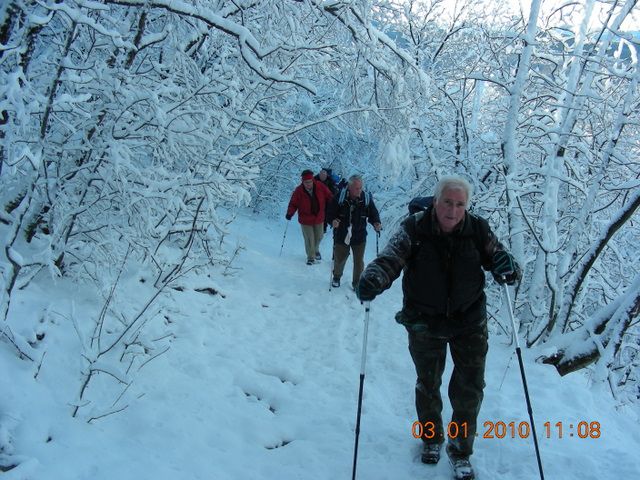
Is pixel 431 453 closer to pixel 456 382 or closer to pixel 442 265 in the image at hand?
pixel 456 382

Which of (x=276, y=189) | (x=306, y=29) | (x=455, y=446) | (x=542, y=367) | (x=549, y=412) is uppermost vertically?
(x=276, y=189)

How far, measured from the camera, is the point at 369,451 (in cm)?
349

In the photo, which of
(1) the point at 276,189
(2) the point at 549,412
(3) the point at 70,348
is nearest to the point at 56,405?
(3) the point at 70,348

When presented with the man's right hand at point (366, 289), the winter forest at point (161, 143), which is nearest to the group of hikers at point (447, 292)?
the man's right hand at point (366, 289)

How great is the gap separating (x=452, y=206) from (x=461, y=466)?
1751 millimetres

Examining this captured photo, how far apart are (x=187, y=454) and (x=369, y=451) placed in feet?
4.40

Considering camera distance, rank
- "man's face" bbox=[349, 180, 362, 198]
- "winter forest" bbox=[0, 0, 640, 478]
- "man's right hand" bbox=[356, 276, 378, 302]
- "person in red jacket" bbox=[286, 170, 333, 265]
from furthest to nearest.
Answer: "person in red jacket" bbox=[286, 170, 333, 265] < "man's face" bbox=[349, 180, 362, 198] < "winter forest" bbox=[0, 0, 640, 478] < "man's right hand" bbox=[356, 276, 378, 302]

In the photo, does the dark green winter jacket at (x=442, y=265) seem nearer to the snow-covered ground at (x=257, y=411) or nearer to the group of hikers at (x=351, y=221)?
the snow-covered ground at (x=257, y=411)

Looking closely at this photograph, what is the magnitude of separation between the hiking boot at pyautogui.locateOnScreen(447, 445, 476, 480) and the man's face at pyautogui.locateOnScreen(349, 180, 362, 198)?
18.1ft

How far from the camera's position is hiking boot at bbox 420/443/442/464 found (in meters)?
3.29

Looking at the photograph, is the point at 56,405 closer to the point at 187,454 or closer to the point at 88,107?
the point at 187,454

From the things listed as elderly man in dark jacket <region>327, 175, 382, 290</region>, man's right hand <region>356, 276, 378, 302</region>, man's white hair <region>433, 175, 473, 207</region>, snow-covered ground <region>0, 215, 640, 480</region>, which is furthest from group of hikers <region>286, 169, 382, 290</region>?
man's right hand <region>356, 276, 378, 302</region>
